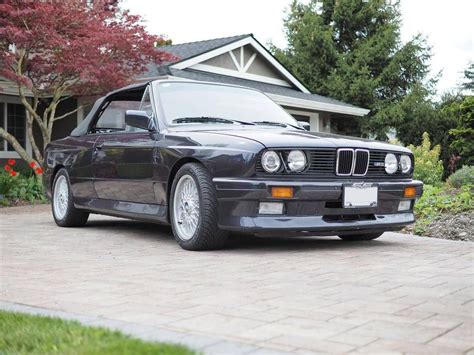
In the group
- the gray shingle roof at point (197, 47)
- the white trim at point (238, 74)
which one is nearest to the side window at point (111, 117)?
the gray shingle roof at point (197, 47)

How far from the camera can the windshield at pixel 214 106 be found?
651 centimetres

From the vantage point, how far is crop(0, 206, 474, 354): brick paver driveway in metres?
2.97

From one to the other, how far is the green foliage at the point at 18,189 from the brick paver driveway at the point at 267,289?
5439mm

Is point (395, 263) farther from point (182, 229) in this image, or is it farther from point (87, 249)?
point (87, 249)

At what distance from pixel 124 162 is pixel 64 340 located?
4.00 metres

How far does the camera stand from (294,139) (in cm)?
559

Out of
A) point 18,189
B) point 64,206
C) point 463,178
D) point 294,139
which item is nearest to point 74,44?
point 18,189

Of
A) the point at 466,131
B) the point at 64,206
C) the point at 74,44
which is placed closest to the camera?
the point at 64,206

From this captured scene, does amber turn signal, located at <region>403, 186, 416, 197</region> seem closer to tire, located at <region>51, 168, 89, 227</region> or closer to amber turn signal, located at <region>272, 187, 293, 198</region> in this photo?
amber turn signal, located at <region>272, 187, 293, 198</region>

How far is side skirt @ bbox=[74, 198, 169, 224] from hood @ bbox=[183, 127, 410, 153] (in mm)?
877

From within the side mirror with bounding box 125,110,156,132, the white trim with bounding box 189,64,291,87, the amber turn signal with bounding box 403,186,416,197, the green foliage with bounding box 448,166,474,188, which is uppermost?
the white trim with bounding box 189,64,291,87

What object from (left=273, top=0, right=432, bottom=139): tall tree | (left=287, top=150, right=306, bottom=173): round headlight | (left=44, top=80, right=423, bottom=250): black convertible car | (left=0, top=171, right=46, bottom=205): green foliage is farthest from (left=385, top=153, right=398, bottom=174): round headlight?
(left=273, top=0, right=432, bottom=139): tall tree

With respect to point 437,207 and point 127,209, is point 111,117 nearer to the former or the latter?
point 127,209

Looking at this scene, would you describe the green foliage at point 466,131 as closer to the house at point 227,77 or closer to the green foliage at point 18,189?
the house at point 227,77
